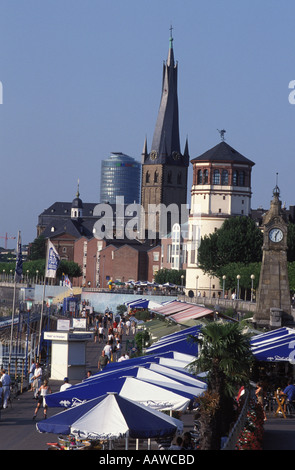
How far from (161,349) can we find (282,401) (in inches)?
212

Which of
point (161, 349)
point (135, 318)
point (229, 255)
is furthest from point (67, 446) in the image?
point (229, 255)

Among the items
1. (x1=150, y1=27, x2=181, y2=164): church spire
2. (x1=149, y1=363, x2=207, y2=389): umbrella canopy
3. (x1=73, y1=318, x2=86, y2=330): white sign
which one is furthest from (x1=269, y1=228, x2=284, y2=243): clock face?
(x1=150, y1=27, x2=181, y2=164): church spire

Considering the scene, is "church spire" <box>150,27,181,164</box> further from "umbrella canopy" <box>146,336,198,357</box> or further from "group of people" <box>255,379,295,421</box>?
"group of people" <box>255,379,295,421</box>

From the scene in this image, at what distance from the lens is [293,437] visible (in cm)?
2500

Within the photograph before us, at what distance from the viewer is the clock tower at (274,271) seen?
5369cm

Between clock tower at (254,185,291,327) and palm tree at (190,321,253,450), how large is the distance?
2902 cm

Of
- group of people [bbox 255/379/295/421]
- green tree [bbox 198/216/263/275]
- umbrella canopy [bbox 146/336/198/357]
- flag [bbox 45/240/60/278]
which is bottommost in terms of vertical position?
group of people [bbox 255/379/295/421]

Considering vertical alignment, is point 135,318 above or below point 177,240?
below

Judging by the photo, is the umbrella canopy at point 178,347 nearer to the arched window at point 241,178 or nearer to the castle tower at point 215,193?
the castle tower at point 215,193

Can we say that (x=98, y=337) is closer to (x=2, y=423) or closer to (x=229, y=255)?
(x=2, y=423)

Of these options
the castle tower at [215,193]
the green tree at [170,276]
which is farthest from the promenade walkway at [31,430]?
the green tree at [170,276]

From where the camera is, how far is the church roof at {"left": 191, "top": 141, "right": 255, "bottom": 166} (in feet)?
431

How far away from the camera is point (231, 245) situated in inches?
4660

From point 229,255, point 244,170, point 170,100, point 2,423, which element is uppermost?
point 170,100
